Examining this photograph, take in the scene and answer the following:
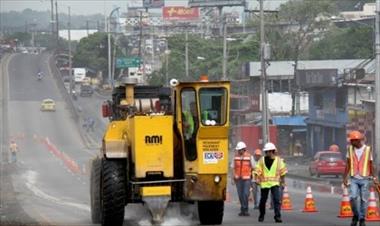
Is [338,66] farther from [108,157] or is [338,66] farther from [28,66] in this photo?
[108,157]

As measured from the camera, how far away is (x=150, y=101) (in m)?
23.2

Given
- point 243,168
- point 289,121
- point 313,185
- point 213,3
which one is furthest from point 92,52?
point 243,168

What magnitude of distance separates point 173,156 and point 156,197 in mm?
919

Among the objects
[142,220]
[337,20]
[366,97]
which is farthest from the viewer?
[337,20]

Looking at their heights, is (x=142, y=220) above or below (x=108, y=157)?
below

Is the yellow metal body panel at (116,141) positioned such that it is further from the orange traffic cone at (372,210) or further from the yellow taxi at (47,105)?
the yellow taxi at (47,105)

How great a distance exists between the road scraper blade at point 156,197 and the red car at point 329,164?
3541 cm

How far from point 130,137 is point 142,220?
7.17 ft

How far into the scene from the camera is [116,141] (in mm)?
20891

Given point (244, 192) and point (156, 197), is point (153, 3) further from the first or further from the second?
point (156, 197)

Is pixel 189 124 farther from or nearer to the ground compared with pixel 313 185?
farther from the ground

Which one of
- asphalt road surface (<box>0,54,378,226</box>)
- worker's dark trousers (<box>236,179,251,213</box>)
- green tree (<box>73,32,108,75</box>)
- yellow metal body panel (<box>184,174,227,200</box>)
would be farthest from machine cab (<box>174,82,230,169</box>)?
green tree (<box>73,32,108,75</box>)

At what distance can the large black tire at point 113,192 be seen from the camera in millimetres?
20172

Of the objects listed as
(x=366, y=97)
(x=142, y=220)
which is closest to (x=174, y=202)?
(x=142, y=220)
